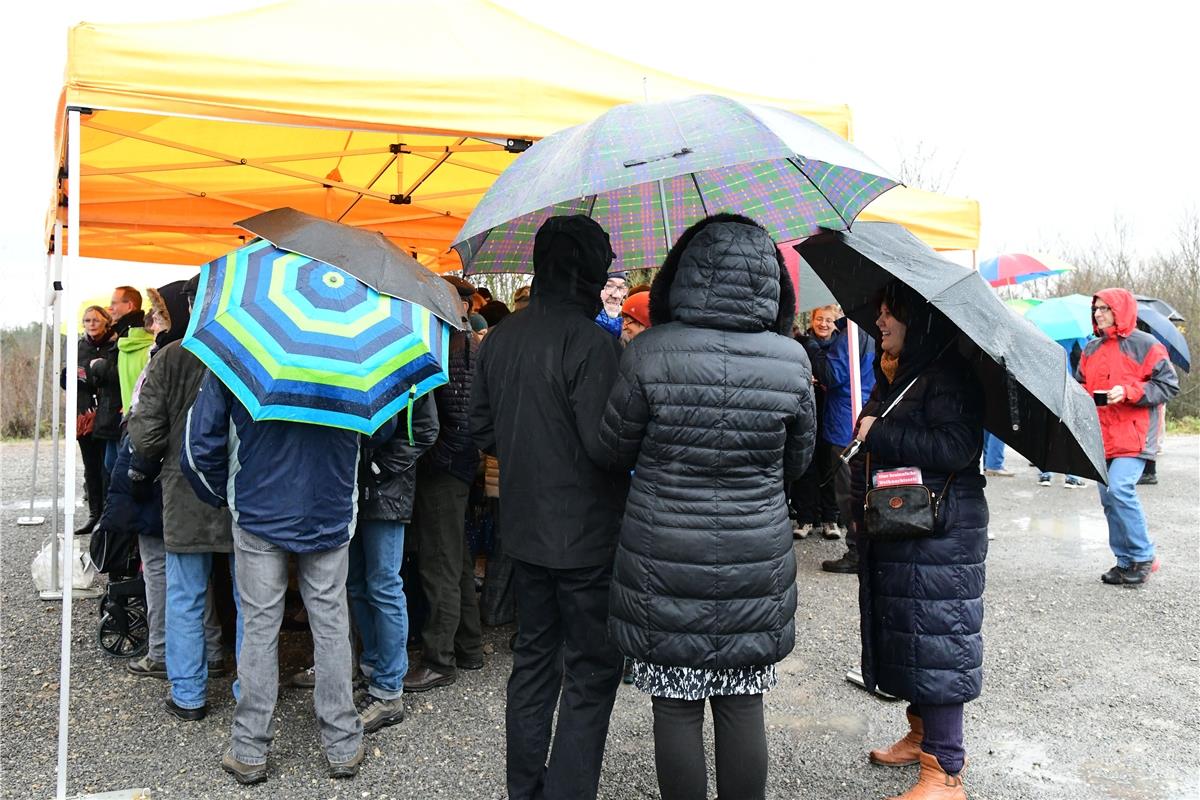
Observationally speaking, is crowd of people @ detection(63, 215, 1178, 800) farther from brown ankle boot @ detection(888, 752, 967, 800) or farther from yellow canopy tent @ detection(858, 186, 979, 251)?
yellow canopy tent @ detection(858, 186, 979, 251)

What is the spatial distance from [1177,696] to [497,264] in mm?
3750

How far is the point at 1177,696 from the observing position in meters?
4.17

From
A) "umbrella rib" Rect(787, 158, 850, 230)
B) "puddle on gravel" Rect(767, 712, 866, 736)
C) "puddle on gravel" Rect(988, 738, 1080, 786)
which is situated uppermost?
"umbrella rib" Rect(787, 158, 850, 230)

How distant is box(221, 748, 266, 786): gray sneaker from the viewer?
3260 mm

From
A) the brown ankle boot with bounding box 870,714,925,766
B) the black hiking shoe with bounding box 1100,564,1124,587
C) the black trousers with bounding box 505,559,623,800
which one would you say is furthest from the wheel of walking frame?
the black hiking shoe with bounding box 1100,564,1124,587

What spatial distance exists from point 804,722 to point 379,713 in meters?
1.83

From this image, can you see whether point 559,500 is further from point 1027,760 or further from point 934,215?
point 934,215

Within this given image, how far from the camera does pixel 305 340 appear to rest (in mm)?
3008

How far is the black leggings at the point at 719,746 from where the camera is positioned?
2.56m

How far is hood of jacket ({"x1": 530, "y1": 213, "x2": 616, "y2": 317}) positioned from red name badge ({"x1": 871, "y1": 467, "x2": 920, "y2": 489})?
3.81 feet

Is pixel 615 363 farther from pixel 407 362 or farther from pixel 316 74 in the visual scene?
pixel 316 74

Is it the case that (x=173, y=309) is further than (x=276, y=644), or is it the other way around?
(x=173, y=309)

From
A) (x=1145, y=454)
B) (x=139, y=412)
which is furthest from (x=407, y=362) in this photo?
(x=1145, y=454)

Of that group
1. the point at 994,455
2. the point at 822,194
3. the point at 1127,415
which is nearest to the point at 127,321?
the point at 822,194
